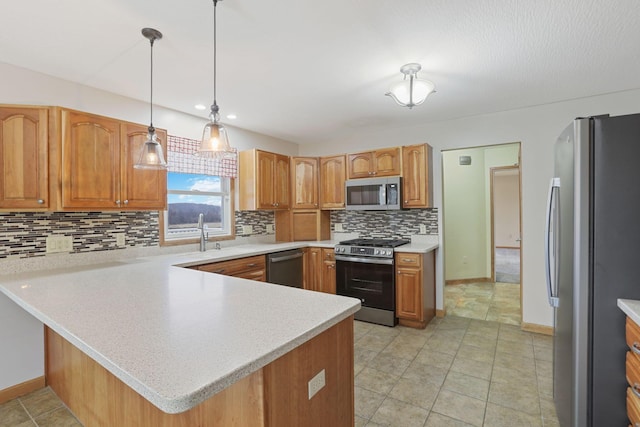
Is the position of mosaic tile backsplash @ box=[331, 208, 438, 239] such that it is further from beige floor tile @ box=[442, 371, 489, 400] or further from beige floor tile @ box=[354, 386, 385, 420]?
beige floor tile @ box=[354, 386, 385, 420]

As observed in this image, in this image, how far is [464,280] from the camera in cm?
525

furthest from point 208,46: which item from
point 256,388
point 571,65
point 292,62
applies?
point 571,65

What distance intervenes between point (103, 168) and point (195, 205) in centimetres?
124

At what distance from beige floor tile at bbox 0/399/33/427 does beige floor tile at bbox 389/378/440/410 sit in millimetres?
2458

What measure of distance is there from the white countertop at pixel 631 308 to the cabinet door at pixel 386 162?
2.60 m

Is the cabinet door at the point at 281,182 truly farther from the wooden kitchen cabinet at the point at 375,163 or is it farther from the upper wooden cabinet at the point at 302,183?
the wooden kitchen cabinet at the point at 375,163

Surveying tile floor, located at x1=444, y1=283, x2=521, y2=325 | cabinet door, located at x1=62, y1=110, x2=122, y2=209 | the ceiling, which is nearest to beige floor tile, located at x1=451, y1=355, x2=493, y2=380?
tile floor, located at x1=444, y1=283, x2=521, y2=325

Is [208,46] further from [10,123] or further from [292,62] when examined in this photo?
[10,123]

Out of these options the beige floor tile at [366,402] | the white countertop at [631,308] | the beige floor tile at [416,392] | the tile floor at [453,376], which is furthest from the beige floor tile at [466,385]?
the white countertop at [631,308]

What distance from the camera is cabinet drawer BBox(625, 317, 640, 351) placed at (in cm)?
119

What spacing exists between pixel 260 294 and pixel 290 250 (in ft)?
7.37

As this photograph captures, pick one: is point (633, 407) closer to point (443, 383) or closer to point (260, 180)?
point (443, 383)

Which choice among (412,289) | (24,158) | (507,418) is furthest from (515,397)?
(24,158)

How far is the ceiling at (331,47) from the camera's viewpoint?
166 centimetres
